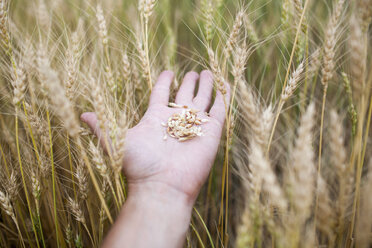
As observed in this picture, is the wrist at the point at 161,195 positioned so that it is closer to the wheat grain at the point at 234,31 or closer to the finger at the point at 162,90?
the finger at the point at 162,90

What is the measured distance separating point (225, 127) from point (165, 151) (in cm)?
40

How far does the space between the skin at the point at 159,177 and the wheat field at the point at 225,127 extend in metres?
0.08

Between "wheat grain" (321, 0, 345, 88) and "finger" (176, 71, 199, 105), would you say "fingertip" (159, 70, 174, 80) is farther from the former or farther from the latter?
"wheat grain" (321, 0, 345, 88)

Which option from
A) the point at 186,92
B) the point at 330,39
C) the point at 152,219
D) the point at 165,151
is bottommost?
the point at 152,219

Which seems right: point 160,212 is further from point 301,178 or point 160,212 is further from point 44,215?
point 44,215

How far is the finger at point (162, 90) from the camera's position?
131 cm

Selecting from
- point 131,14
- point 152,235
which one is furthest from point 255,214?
point 131,14

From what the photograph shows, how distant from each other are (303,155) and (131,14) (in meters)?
1.32

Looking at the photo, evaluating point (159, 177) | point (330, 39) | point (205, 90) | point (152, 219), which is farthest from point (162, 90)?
point (330, 39)

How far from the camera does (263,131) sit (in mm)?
854

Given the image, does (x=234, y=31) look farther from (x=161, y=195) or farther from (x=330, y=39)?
(x=161, y=195)

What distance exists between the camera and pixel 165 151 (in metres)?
1.11

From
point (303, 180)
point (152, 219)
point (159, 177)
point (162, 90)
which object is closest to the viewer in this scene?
point (303, 180)

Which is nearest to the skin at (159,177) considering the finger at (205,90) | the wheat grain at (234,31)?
the finger at (205,90)
